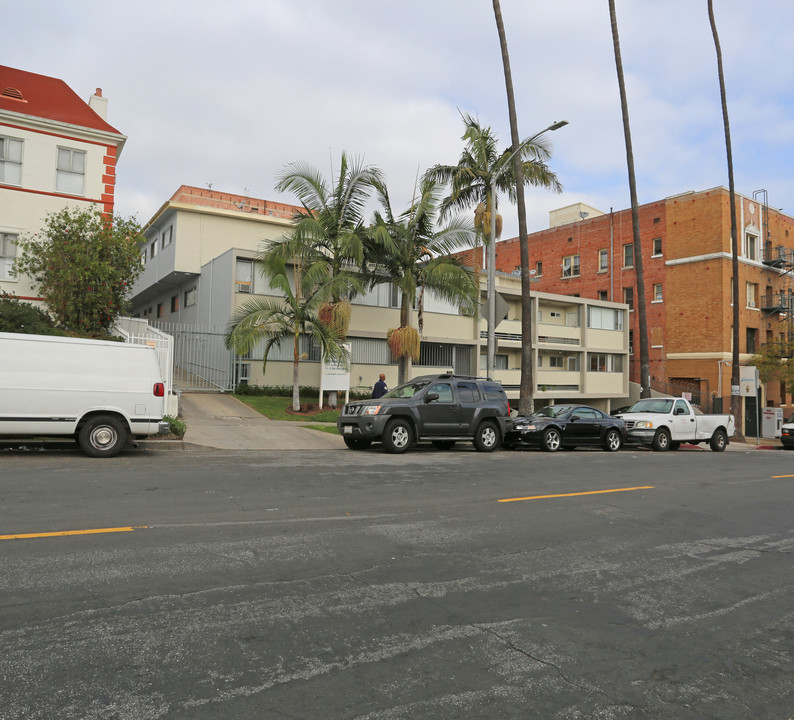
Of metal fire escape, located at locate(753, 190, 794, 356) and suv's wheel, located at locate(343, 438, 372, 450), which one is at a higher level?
metal fire escape, located at locate(753, 190, 794, 356)

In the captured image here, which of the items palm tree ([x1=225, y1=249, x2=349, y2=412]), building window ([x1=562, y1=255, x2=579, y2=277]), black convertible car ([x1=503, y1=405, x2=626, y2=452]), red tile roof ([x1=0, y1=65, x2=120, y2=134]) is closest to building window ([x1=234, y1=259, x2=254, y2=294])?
palm tree ([x1=225, y1=249, x2=349, y2=412])

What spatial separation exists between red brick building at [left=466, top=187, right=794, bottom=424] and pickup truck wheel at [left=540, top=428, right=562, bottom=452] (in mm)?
26000

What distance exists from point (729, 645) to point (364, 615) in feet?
7.90

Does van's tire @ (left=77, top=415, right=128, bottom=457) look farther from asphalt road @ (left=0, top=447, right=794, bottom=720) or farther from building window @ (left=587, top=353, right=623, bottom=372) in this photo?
building window @ (left=587, top=353, right=623, bottom=372)

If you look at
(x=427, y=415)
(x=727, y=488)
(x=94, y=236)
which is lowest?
(x=727, y=488)

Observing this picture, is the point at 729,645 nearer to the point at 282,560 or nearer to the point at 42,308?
the point at 282,560

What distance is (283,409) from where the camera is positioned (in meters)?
22.1

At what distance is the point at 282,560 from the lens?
5.59 meters

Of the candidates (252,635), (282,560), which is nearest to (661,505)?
(282,560)

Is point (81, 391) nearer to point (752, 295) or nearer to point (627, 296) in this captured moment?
point (627, 296)

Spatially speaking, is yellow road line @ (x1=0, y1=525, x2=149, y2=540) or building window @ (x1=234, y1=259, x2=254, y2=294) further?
building window @ (x1=234, y1=259, x2=254, y2=294)

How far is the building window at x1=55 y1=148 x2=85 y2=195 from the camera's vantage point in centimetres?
2217

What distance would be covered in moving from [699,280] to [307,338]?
2812cm

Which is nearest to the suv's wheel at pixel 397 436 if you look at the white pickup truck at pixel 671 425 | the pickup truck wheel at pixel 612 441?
the pickup truck wheel at pixel 612 441
